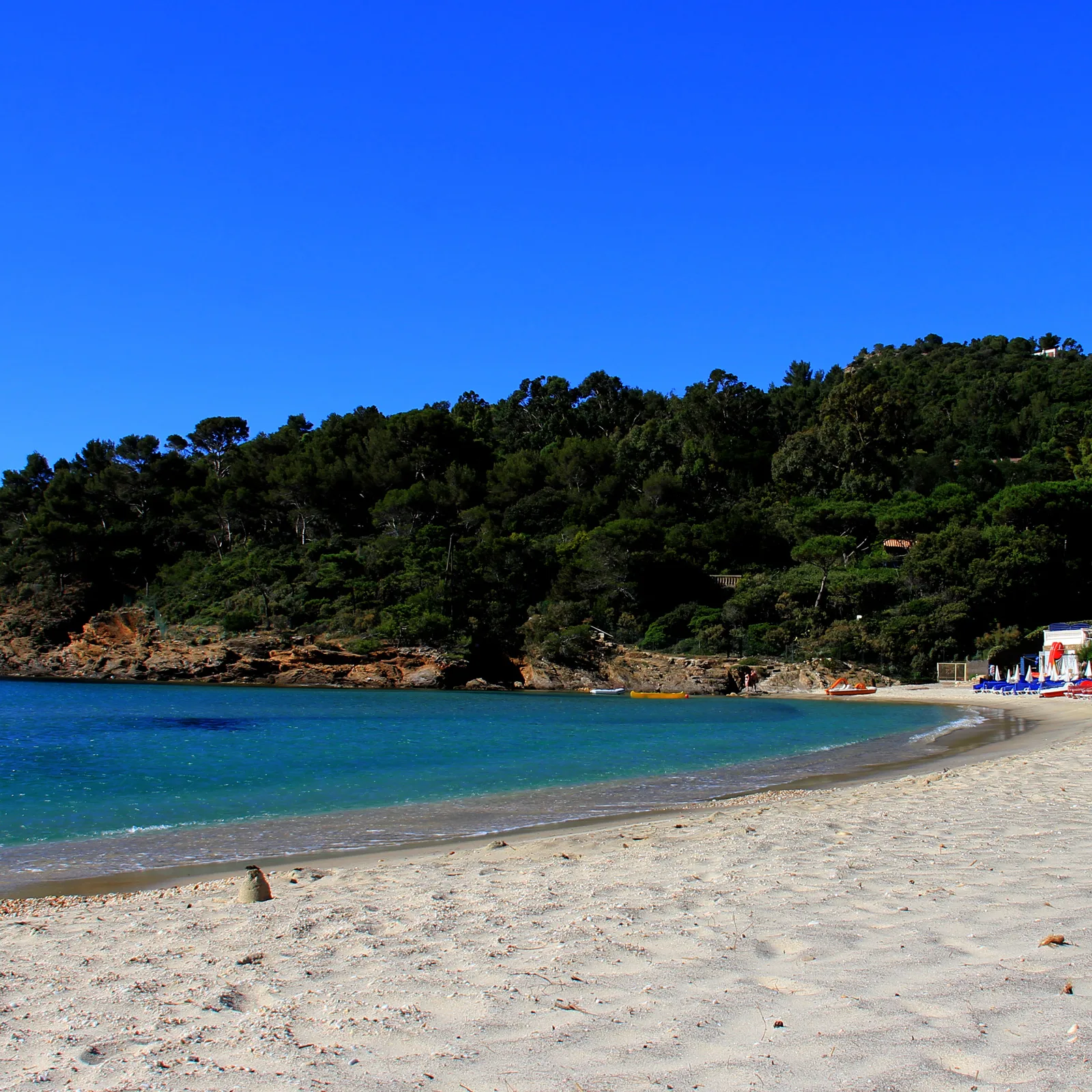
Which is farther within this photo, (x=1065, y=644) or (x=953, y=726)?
(x=1065, y=644)

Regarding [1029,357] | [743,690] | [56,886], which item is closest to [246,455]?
[743,690]

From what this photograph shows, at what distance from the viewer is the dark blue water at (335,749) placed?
11664 millimetres

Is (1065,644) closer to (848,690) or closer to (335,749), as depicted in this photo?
(848,690)

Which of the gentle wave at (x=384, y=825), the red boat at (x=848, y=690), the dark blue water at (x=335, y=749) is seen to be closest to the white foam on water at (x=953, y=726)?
the dark blue water at (x=335, y=749)

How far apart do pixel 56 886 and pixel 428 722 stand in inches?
748

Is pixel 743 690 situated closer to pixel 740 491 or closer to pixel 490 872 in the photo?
pixel 740 491

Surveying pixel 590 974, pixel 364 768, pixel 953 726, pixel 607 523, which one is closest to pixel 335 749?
pixel 364 768

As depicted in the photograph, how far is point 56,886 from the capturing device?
23.9 ft

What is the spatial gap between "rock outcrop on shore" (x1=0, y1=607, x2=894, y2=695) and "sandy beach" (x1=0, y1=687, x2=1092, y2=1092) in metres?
39.3

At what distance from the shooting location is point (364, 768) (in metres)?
15.3

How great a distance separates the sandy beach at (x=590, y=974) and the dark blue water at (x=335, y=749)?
4.92 meters

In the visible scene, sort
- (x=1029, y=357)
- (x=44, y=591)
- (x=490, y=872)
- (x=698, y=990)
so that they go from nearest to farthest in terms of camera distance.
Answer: (x=698, y=990)
(x=490, y=872)
(x=44, y=591)
(x=1029, y=357)

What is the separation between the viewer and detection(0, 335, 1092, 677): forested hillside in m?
48.6

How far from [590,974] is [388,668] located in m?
47.0
